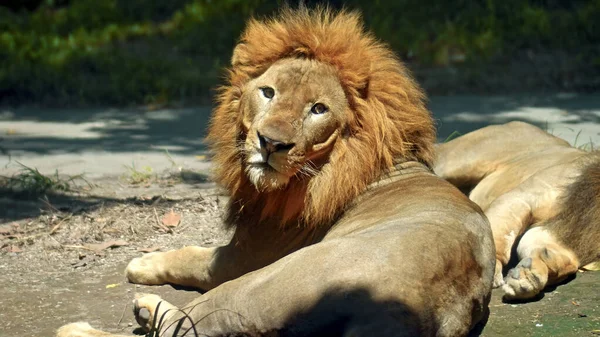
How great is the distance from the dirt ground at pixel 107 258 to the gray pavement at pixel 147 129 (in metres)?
0.89

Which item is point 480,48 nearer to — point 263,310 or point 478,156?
point 478,156

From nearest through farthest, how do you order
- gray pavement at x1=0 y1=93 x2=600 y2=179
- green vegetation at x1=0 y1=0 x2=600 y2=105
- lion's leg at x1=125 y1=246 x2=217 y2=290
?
lion's leg at x1=125 y1=246 x2=217 y2=290, gray pavement at x1=0 y1=93 x2=600 y2=179, green vegetation at x1=0 y1=0 x2=600 y2=105

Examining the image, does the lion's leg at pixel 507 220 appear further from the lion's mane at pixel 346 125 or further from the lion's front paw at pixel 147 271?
the lion's front paw at pixel 147 271

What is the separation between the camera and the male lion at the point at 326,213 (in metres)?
3.74

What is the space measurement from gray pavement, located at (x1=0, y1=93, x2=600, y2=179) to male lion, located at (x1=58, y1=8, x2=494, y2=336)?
3333 millimetres

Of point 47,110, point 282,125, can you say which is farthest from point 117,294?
point 47,110

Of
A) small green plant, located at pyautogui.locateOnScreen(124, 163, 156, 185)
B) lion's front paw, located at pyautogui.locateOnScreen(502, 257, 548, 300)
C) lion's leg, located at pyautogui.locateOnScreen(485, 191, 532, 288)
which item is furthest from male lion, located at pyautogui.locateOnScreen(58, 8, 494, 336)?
small green plant, located at pyautogui.locateOnScreen(124, 163, 156, 185)

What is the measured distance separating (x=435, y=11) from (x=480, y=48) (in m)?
1.67

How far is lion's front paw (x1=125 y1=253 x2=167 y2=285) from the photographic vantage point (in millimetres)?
5477

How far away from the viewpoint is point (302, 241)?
193 inches

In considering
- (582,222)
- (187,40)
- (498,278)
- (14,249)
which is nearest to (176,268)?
(14,249)

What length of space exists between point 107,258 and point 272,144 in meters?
1.99

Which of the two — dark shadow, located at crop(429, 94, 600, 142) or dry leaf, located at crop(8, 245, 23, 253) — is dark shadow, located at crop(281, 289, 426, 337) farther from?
dark shadow, located at crop(429, 94, 600, 142)

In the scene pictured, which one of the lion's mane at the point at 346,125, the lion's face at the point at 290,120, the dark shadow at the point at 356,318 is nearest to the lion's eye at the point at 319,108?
the lion's face at the point at 290,120
